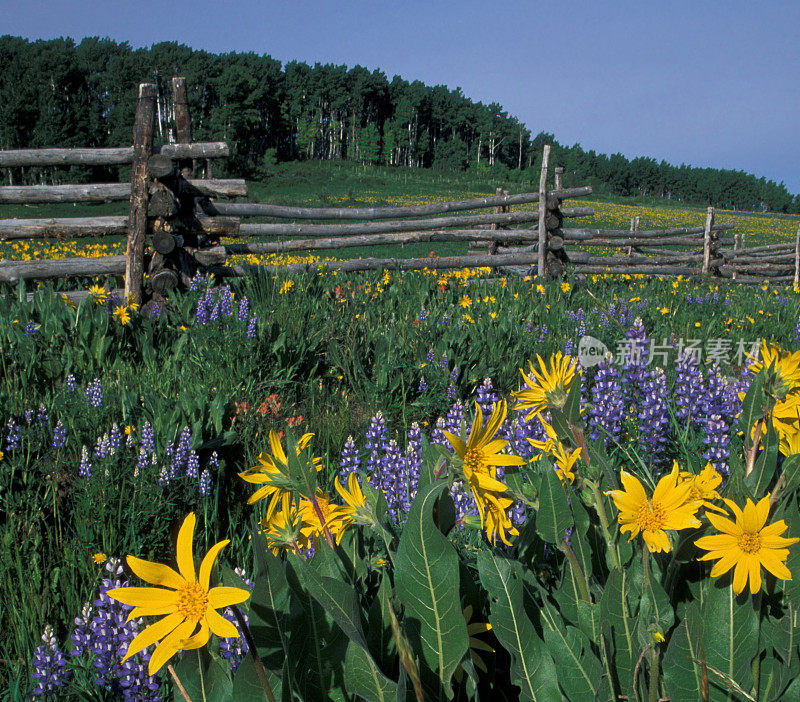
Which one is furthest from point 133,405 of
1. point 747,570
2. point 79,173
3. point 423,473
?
point 79,173

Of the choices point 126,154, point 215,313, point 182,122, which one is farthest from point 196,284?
point 182,122

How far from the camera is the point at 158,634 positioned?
0.55 metres

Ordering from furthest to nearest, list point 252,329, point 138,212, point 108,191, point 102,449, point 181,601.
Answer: point 108,191
point 138,212
point 252,329
point 102,449
point 181,601

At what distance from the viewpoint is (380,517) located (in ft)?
2.59

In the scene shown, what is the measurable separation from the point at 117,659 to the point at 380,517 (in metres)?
0.83

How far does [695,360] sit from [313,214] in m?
5.86

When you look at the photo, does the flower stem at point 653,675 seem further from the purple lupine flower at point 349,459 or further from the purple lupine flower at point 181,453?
the purple lupine flower at point 181,453

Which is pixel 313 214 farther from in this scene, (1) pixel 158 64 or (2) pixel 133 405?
(1) pixel 158 64

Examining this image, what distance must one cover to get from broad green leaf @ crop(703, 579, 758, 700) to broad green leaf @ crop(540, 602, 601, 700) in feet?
0.50

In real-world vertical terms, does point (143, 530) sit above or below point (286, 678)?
below

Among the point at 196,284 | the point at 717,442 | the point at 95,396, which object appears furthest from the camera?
the point at 196,284

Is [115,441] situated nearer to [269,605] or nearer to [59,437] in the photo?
[59,437]

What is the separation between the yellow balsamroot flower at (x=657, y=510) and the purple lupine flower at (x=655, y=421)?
1.43 m

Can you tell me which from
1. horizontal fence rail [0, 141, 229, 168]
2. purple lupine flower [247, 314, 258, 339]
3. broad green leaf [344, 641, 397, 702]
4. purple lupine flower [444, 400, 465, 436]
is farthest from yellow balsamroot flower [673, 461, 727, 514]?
horizontal fence rail [0, 141, 229, 168]
